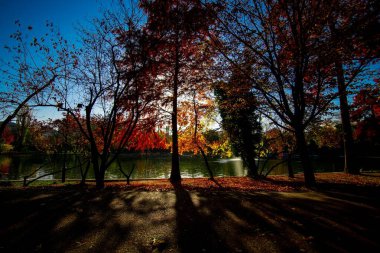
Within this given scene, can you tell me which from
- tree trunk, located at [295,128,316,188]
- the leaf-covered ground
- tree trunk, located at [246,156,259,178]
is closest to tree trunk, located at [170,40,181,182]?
the leaf-covered ground

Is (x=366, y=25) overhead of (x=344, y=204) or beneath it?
overhead

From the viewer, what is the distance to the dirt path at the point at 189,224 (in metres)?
4.07

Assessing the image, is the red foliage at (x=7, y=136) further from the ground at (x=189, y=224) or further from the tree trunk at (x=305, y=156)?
the tree trunk at (x=305, y=156)

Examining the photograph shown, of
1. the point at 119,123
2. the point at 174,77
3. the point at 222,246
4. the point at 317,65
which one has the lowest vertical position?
the point at 222,246

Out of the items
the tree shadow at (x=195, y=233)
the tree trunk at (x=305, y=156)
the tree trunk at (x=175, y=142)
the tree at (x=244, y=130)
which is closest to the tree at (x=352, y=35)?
the tree trunk at (x=305, y=156)

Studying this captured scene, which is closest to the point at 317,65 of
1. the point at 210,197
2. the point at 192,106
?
the point at 210,197

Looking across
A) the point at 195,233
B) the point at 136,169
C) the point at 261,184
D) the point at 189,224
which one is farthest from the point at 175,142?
the point at 136,169

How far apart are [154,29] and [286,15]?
666 cm

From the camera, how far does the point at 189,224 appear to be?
5109 millimetres

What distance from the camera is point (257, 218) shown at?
17.7ft

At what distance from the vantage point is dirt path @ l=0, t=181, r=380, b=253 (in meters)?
4.07

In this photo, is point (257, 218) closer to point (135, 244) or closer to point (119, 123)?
point (135, 244)

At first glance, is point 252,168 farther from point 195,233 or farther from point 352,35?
point 195,233

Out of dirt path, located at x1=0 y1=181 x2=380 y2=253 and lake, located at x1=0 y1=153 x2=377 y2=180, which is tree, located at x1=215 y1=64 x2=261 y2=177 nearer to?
lake, located at x1=0 y1=153 x2=377 y2=180
